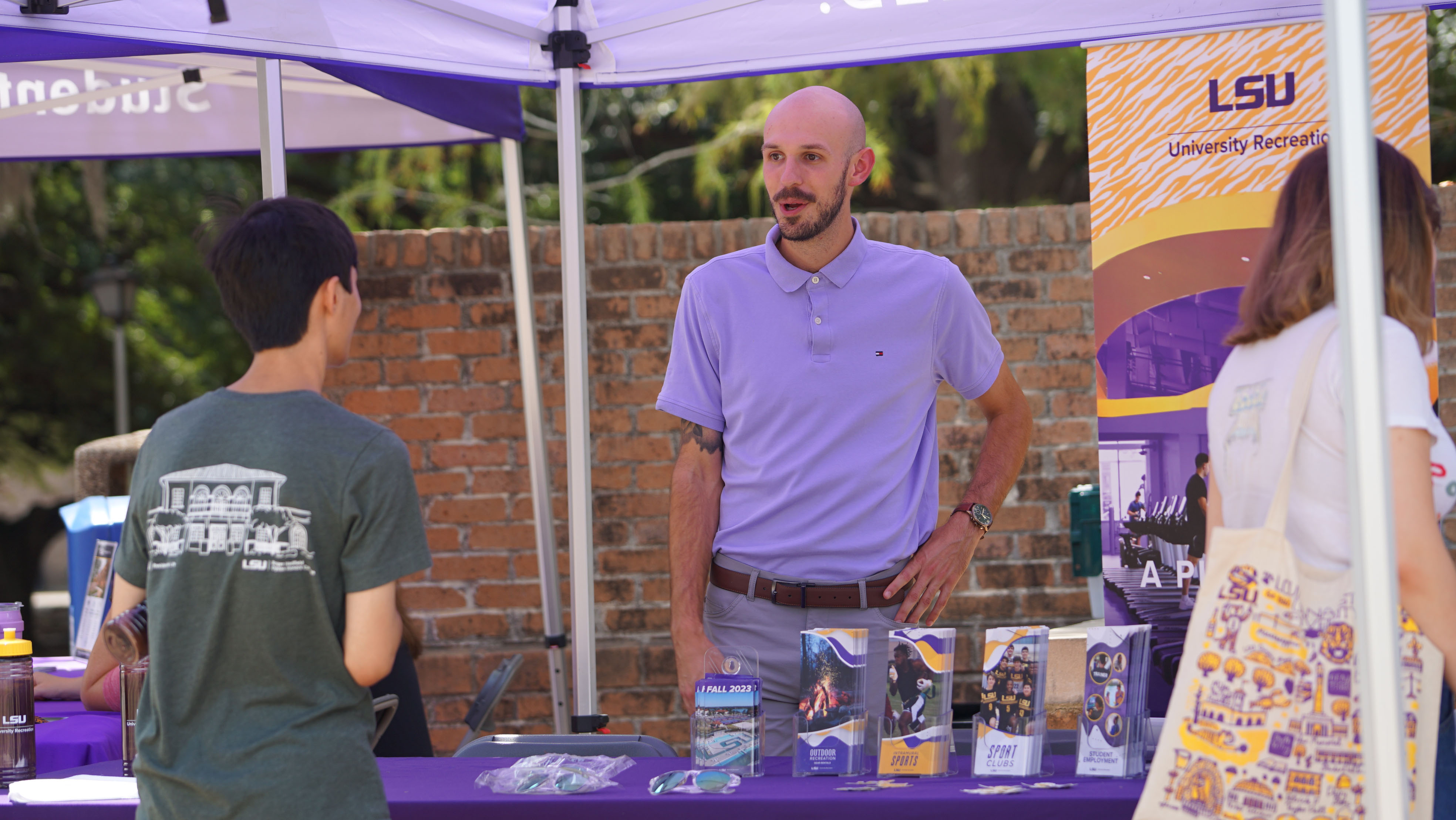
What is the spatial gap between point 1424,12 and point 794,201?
1412mm

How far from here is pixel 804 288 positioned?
237 centimetres

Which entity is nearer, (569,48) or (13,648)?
(13,648)

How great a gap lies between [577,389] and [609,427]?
3.71 ft

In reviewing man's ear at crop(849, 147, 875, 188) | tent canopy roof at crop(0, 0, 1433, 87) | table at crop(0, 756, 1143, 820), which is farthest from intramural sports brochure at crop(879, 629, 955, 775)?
tent canopy roof at crop(0, 0, 1433, 87)

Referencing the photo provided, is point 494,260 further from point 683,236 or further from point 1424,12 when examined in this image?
point 1424,12

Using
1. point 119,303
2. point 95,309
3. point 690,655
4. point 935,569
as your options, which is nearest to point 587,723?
point 690,655

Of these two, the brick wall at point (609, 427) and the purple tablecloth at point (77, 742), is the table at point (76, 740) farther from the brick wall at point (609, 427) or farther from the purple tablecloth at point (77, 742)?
the brick wall at point (609, 427)

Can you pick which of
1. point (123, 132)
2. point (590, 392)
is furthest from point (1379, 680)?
point (123, 132)

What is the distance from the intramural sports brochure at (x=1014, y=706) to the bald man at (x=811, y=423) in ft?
1.50

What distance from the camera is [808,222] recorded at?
2348 millimetres

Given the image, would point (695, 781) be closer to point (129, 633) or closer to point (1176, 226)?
point (129, 633)

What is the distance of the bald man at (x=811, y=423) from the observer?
90.0 inches

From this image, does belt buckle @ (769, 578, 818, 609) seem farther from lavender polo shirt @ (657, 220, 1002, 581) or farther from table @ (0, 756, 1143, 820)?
table @ (0, 756, 1143, 820)

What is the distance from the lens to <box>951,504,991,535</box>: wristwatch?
2432mm
